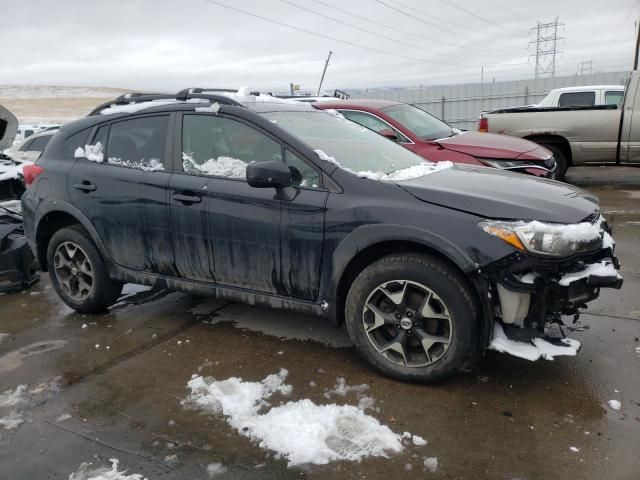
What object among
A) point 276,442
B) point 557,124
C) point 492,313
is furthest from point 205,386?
point 557,124

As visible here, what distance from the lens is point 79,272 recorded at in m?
4.60

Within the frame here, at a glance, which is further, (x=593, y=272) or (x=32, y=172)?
(x=32, y=172)

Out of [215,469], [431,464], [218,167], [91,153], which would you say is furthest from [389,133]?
[215,469]

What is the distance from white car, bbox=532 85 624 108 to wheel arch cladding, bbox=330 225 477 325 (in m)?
10.2

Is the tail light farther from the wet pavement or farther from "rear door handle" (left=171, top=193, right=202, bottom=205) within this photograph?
"rear door handle" (left=171, top=193, right=202, bottom=205)

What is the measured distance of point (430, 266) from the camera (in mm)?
3059

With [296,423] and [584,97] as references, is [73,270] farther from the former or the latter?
[584,97]

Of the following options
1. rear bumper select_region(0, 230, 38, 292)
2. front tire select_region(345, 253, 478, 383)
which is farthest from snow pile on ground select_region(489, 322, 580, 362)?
rear bumper select_region(0, 230, 38, 292)

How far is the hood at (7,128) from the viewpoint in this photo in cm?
591

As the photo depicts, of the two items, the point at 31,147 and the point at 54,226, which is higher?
the point at 31,147

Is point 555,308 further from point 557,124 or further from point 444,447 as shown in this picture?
point 557,124

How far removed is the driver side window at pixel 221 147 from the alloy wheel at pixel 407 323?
1.18 meters

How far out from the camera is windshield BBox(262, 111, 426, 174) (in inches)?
143

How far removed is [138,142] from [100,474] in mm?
2555
